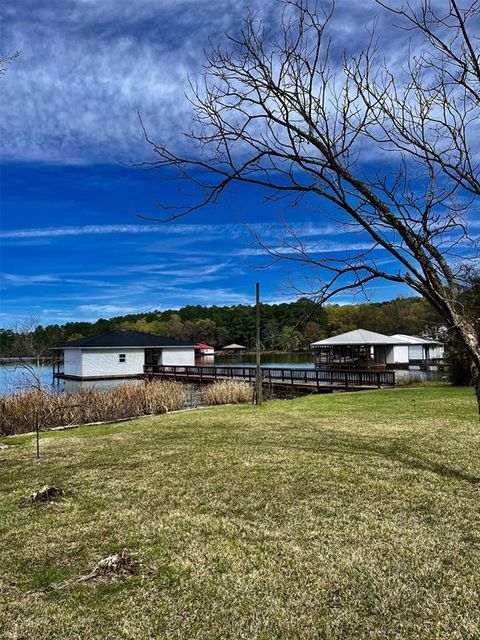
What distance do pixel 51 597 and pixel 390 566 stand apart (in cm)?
193

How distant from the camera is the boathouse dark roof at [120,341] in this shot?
33.0 m

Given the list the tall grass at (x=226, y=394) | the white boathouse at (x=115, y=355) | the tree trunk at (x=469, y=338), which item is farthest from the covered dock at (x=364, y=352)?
the tree trunk at (x=469, y=338)

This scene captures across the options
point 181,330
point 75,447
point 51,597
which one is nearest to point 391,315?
point 181,330

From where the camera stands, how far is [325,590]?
2.69 metres

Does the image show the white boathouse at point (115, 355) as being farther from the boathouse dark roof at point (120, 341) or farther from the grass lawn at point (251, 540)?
the grass lawn at point (251, 540)

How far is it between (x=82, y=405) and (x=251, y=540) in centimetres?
943

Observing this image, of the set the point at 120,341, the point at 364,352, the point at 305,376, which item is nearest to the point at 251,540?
the point at 305,376

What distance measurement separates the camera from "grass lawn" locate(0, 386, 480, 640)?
241 centimetres

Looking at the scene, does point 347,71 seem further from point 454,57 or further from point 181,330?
point 181,330

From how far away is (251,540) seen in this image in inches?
135

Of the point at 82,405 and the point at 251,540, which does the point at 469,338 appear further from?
the point at 82,405

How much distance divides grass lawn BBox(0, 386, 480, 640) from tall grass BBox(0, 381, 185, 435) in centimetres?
453

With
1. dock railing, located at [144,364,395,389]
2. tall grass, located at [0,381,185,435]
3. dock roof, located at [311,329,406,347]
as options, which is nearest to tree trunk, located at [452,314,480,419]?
tall grass, located at [0,381,185,435]

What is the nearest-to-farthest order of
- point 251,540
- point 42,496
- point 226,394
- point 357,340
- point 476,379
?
point 251,540
point 476,379
point 42,496
point 226,394
point 357,340
